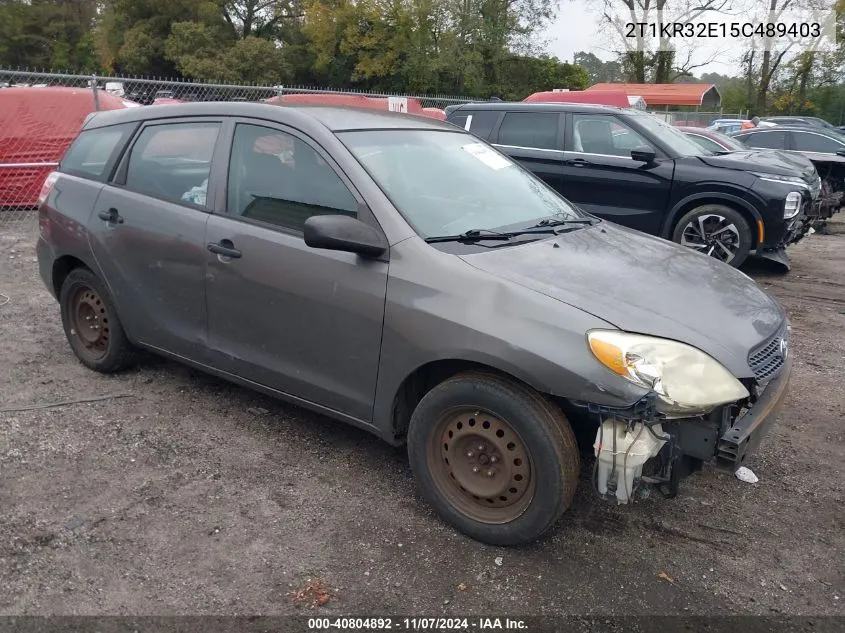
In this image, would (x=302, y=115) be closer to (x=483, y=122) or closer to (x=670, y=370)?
(x=670, y=370)

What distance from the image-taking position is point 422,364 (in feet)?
9.85

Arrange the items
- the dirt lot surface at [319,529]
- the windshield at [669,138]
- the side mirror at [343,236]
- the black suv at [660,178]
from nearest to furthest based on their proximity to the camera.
Answer: 1. the dirt lot surface at [319,529]
2. the side mirror at [343,236]
3. the black suv at [660,178]
4. the windshield at [669,138]

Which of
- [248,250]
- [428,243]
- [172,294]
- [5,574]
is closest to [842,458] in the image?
[428,243]

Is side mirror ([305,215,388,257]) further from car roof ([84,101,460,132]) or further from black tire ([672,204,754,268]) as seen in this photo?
black tire ([672,204,754,268])

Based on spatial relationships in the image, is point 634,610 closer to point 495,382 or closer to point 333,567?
point 495,382

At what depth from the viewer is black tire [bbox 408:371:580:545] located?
9.02ft

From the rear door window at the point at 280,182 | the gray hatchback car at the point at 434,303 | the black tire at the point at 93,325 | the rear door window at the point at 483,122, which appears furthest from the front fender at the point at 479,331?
the rear door window at the point at 483,122

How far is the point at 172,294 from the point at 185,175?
661 millimetres

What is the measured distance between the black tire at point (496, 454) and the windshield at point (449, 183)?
0.79 meters

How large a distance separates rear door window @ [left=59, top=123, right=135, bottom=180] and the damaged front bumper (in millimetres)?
3364

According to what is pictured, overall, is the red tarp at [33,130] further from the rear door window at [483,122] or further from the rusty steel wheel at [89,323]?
the rusty steel wheel at [89,323]

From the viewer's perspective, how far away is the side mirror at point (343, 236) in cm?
304

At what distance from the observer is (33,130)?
33.0 feet

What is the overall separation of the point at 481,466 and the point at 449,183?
1.45 m
